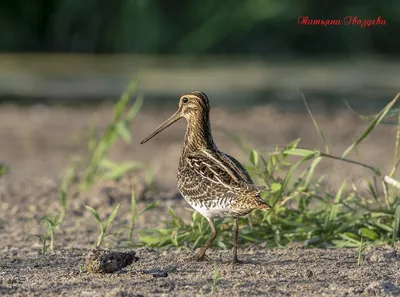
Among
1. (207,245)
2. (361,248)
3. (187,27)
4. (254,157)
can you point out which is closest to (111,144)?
(254,157)

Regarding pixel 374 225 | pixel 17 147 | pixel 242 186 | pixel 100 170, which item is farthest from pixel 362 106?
pixel 242 186

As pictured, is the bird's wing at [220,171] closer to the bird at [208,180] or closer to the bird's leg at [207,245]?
the bird at [208,180]

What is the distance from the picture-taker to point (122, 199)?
7.61m

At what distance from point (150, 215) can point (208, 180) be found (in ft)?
6.49

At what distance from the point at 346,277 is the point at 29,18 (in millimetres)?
14590

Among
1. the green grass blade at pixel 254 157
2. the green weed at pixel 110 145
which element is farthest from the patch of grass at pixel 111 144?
the green grass blade at pixel 254 157

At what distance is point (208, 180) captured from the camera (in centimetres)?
531

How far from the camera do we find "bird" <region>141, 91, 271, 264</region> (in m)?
5.07

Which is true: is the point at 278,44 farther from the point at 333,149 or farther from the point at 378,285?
the point at 378,285

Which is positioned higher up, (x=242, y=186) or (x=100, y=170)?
(x=100, y=170)

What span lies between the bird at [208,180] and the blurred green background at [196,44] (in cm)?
1079

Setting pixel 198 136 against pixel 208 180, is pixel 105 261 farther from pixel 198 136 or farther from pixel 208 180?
pixel 198 136

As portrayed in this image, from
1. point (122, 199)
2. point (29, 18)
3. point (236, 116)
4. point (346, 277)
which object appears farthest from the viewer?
point (29, 18)

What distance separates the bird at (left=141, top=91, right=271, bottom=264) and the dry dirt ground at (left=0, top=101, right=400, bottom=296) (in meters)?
0.28
